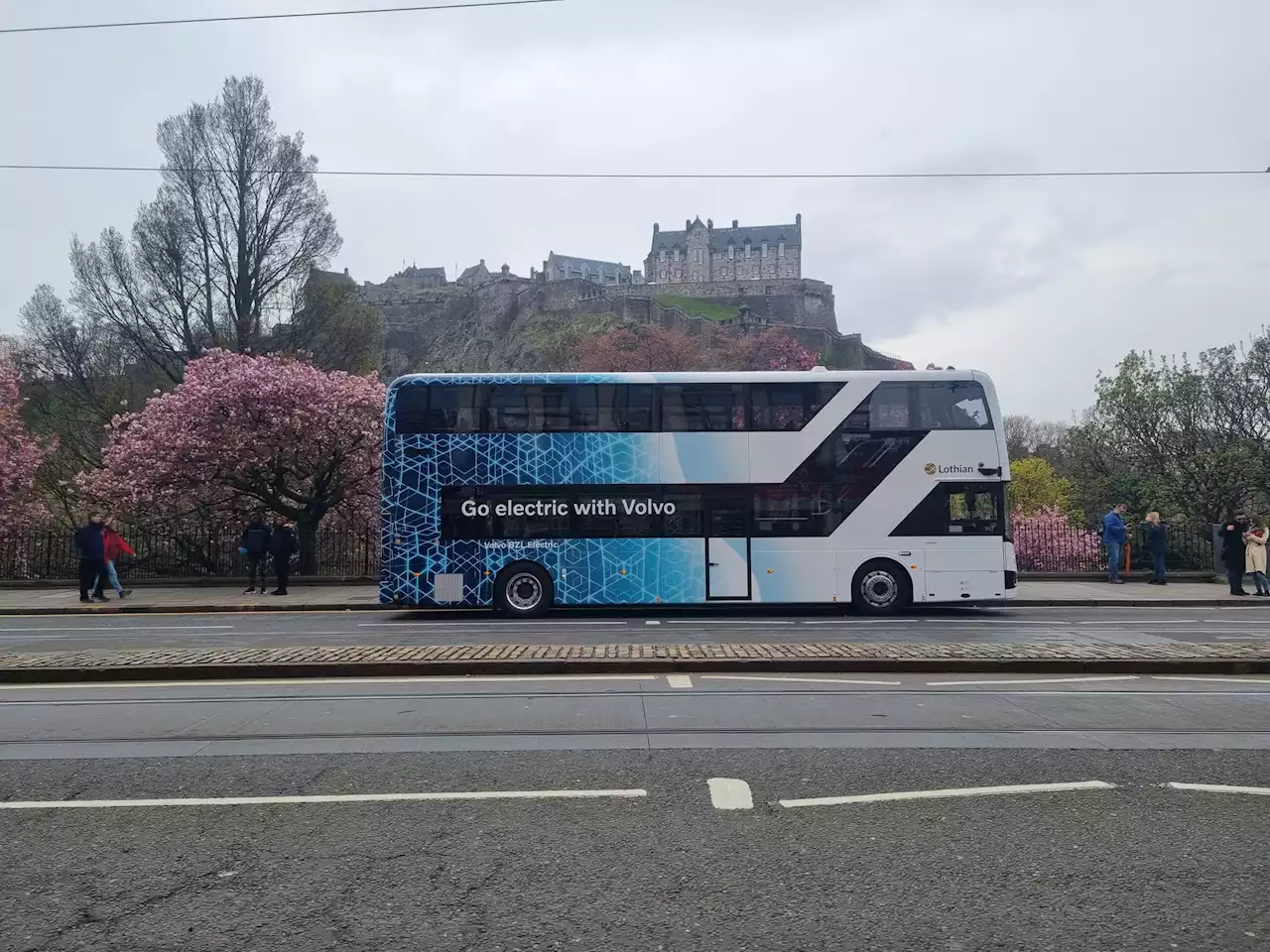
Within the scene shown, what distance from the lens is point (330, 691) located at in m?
9.09

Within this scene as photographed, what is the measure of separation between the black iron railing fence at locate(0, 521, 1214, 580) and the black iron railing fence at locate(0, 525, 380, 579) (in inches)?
0.9

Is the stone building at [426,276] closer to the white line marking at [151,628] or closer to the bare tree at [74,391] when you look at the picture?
the bare tree at [74,391]

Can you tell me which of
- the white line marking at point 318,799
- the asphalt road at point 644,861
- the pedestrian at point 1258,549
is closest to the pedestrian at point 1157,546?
the pedestrian at point 1258,549

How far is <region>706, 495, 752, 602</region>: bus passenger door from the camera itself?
16.8 meters

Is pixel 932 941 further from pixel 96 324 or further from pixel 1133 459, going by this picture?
pixel 96 324

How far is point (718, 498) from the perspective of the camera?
1681 cm

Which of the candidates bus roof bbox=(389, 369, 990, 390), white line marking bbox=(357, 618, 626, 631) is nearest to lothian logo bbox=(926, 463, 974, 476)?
bus roof bbox=(389, 369, 990, 390)

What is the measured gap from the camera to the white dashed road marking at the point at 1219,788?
→ 5602 mm

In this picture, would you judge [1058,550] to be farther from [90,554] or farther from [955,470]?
[90,554]

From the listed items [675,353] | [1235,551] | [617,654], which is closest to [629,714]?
[617,654]

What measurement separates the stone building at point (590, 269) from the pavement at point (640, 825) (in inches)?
5104

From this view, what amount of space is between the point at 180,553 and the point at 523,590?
14796 mm

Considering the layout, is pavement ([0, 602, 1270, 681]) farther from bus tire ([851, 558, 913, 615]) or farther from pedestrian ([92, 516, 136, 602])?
pedestrian ([92, 516, 136, 602])

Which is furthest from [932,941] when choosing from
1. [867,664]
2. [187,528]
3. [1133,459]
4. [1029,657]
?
[1133,459]
